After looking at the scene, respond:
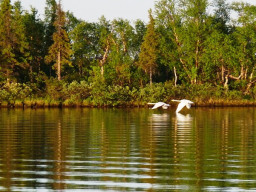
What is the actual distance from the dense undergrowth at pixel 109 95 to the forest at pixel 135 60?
0.10 metres

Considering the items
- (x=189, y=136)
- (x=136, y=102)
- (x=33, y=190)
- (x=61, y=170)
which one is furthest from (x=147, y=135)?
(x=136, y=102)

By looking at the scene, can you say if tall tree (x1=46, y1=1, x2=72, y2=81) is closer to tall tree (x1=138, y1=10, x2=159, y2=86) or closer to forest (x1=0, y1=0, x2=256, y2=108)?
forest (x1=0, y1=0, x2=256, y2=108)

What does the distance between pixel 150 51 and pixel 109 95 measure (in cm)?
993

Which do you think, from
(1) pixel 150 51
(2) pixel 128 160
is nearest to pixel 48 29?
(1) pixel 150 51

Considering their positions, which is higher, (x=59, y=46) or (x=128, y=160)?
(x=59, y=46)

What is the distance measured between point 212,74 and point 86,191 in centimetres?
6689

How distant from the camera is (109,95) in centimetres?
7088

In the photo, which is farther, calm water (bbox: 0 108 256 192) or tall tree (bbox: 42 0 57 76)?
tall tree (bbox: 42 0 57 76)

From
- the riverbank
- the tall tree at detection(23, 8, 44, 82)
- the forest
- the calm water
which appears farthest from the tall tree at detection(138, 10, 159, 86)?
the calm water

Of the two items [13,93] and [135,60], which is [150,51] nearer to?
[135,60]

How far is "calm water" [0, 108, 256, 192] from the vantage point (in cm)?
1565

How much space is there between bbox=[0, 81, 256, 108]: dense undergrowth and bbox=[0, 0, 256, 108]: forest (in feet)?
0.33

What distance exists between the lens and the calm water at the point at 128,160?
51.3 feet

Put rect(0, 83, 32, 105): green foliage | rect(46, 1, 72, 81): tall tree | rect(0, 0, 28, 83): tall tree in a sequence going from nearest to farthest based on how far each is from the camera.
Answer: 1. rect(0, 83, 32, 105): green foliage
2. rect(0, 0, 28, 83): tall tree
3. rect(46, 1, 72, 81): tall tree
